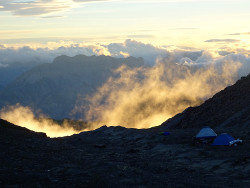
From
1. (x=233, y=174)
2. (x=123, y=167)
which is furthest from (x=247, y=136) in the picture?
(x=123, y=167)

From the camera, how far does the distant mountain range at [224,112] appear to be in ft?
221

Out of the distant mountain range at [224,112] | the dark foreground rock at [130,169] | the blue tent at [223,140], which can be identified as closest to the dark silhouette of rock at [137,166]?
the dark foreground rock at [130,169]

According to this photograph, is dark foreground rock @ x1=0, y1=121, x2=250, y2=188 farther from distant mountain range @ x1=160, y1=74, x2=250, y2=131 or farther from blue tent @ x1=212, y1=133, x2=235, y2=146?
distant mountain range @ x1=160, y1=74, x2=250, y2=131

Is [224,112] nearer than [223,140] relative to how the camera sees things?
No

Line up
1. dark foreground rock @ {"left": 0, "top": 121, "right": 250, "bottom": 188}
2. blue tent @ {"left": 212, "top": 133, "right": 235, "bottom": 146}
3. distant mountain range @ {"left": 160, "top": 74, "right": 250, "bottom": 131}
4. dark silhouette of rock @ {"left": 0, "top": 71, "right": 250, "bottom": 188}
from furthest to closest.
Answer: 1. distant mountain range @ {"left": 160, "top": 74, "right": 250, "bottom": 131}
2. blue tent @ {"left": 212, "top": 133, "right": 235, "bottom": 146}
3. dark silhouette of rock @ {"left": 0, "top": 71, "right": 250, "bottom": 188}
4. dark foreground rock @ {"left": 0, "top": 121, "right": 250, "bottom": 188}

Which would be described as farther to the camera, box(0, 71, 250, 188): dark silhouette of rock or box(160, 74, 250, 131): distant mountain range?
box(160, 74, 250, 131): distant mountain range

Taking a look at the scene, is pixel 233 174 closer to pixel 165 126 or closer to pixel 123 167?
pixel 123 167

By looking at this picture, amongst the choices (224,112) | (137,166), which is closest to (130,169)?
(137,166)

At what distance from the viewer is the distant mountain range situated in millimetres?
67438

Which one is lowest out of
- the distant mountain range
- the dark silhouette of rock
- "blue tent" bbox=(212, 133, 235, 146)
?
the distant mountain range

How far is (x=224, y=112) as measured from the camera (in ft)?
249

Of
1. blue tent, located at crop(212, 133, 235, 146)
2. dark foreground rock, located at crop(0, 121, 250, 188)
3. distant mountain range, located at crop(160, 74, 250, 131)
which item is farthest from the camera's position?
distant mountain range, located at crop(160, 74, 250, 131)

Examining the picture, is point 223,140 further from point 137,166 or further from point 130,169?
point 130,169

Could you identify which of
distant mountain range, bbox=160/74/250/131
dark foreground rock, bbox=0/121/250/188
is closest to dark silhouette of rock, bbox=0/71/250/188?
dark foreground rock, bbox=0/121/250/188
